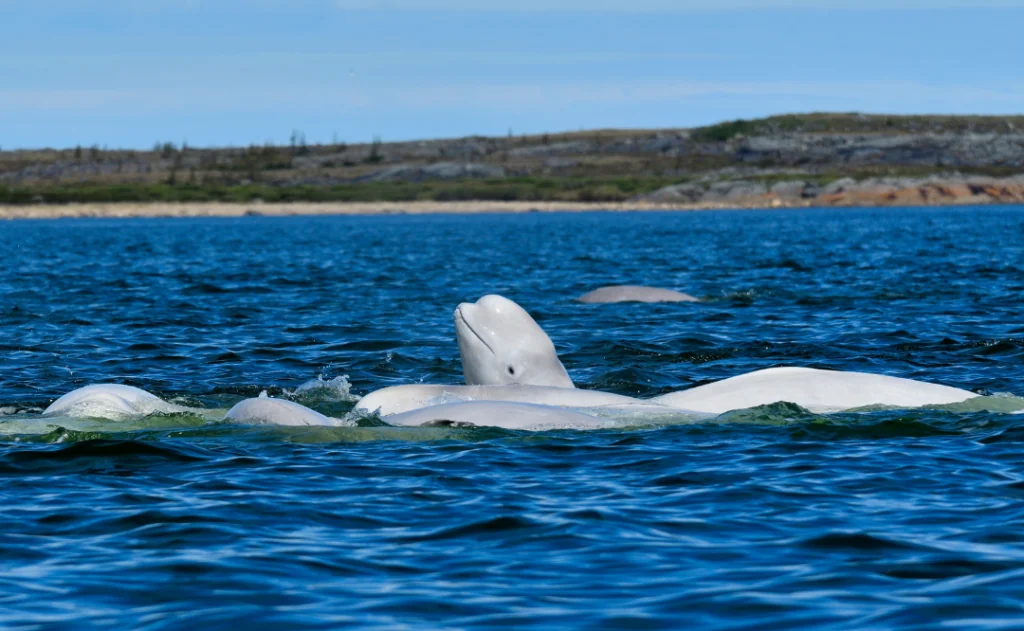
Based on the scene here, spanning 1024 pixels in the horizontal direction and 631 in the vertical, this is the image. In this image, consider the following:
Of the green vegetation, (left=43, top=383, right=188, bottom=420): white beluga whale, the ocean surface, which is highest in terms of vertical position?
the green vegetation

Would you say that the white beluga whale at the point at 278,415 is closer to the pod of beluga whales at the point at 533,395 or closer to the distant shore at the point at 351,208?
the pod of beluga whales at the point at 533,395

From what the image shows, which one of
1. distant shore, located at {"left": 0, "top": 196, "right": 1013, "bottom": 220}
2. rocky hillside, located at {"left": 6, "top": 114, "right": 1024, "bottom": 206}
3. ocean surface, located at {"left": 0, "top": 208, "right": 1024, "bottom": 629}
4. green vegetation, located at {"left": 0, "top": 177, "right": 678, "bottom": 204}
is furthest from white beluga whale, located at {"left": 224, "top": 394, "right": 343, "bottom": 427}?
green vegetation, located at {"left": 0, "top": 177, "right": 678, "bottom": 204}

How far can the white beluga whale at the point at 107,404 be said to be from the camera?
14414mm

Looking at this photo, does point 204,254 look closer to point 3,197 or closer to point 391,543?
point 391,543

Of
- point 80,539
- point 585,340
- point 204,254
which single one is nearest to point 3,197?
point 204,254

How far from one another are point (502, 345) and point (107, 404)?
3.90 m

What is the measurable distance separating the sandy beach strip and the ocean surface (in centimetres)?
12512

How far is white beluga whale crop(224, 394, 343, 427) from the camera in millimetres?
13727

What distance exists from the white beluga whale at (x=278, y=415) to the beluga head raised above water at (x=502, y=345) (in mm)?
1458

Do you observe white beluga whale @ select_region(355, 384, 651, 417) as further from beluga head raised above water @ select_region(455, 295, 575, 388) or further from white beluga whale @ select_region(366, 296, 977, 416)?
beluga head raised above water @ select_region(455, 295, 575, 388)

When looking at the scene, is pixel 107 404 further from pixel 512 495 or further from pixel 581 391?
pixel 512 495

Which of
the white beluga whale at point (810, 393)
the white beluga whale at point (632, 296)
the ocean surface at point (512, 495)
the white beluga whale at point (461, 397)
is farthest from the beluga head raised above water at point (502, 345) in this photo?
the white beluga whale at point (632, 296)

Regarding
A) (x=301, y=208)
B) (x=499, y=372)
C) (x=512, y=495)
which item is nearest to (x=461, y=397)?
(x=499, y=372)

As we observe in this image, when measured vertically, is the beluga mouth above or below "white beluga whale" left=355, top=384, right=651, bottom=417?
above
